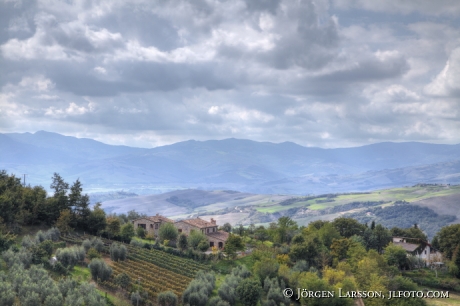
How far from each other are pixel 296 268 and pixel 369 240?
79.5 feet

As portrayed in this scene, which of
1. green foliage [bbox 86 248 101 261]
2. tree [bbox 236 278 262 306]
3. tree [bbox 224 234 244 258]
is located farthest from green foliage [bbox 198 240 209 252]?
tree [bbox 236 278 262 306]

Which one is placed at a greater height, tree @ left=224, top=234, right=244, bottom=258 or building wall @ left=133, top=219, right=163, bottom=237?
building wall @ left=133, top=219, right=163, bottom=237

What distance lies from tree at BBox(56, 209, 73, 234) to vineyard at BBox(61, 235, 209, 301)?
1211 mm

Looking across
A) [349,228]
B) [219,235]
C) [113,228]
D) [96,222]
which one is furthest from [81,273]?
[349,228]

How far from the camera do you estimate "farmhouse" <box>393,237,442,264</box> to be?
2926 inches

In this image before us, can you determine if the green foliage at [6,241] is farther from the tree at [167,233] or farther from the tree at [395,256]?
the tree at [395,256]

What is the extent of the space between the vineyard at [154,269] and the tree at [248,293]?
6.10 metres

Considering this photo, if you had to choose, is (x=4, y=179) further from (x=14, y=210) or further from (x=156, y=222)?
(x=156, y=222)

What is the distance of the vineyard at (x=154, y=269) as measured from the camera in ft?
157

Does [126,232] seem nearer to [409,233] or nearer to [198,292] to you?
[198,292]

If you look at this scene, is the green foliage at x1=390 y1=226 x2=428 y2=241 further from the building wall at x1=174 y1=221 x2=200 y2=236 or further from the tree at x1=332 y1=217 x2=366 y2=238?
the building wall at x1=174 y1=221 x2=200 y2=236

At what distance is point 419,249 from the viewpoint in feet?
254

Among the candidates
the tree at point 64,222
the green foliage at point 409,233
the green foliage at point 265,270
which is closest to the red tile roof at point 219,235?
the green foliage at point 265,270

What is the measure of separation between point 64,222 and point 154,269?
16319mm
